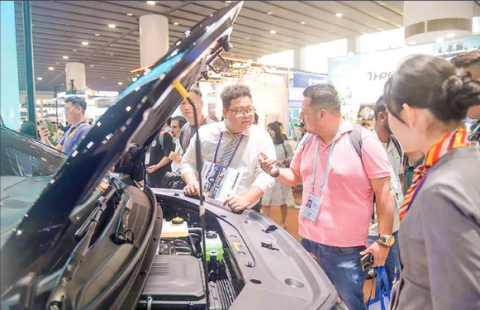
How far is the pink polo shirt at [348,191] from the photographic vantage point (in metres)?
1.89

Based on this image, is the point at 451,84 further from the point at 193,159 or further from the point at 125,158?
the point at 193,159

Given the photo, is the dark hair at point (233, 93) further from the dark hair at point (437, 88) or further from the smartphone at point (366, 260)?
the dark hair at point (437, 88)

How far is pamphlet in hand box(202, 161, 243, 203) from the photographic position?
2242 millimetres

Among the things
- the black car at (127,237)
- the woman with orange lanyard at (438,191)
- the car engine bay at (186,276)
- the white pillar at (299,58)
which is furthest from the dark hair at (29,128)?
the white pillar at (299,58)

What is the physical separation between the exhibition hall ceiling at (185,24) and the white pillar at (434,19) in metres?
2.99

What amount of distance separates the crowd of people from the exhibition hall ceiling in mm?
7172

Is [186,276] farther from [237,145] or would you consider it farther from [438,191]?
[237,145]

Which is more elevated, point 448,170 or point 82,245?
point 448,170

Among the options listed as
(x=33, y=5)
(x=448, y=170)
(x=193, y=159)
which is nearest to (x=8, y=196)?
(x=448, y=170)

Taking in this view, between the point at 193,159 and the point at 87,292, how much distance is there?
5.80ft

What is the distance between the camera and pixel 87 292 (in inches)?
34.3

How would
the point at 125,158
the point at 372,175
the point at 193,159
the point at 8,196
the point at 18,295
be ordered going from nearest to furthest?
the point at 18,295
the point at 8,196
the point at 125,158
the point at 372,175
the point at 193,159

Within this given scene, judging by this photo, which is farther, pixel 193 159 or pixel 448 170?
pixel 193 159

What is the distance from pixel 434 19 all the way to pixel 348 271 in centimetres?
701
